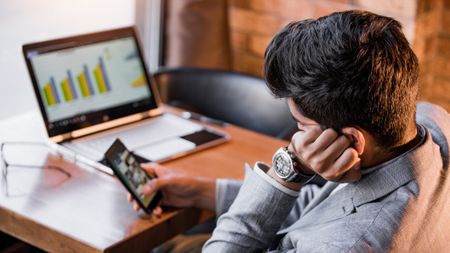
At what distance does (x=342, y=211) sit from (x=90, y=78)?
3.31 ft

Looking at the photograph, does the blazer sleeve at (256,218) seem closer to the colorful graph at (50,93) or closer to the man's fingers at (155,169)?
the man's fingers at (155,169)

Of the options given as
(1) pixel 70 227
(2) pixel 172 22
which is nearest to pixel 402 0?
(2) pixel 172 22

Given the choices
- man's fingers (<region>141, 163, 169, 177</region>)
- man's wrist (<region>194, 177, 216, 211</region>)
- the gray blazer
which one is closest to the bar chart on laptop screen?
man's fingers (<region>141, 163, 169, 177</region>)

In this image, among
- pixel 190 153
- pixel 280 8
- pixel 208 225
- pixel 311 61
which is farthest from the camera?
pixel 280 8

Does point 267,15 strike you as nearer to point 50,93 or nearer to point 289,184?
point 50,93

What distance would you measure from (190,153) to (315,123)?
0.80 m

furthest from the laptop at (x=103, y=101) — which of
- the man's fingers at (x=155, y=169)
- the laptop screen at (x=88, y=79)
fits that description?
the man's fingers at (x=155, y=169)

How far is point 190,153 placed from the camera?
217 cm

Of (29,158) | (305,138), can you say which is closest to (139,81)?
(29,158)

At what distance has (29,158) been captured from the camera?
81.6 inches

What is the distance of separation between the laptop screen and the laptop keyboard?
50 millimetres

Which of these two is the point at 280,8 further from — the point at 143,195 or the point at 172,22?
the point at 143,195

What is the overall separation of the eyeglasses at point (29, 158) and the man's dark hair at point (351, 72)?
83 cm

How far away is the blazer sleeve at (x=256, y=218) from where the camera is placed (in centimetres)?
160
